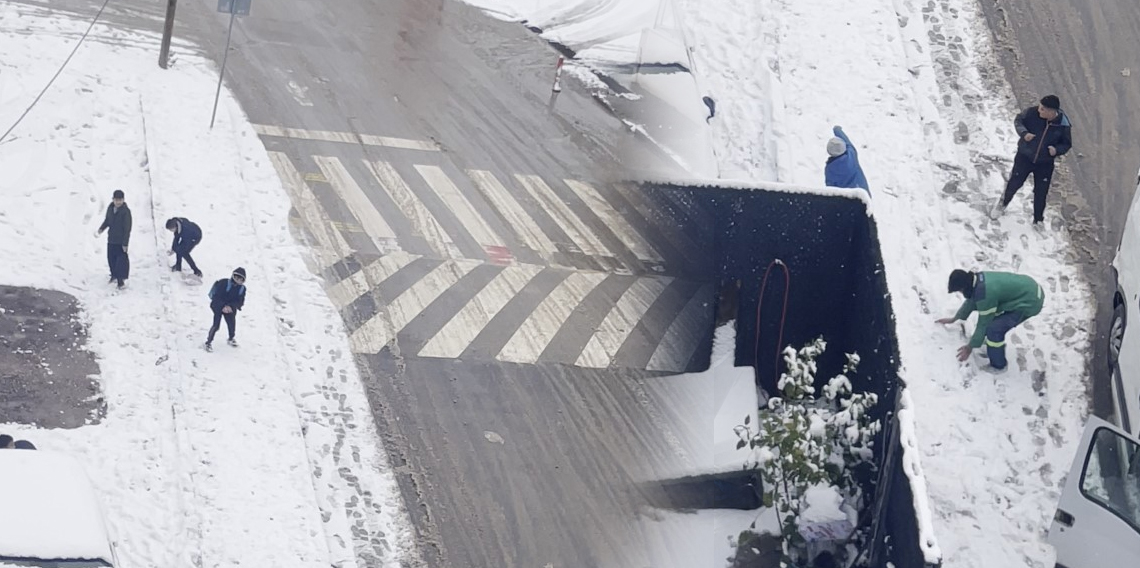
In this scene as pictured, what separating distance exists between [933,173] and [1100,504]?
7079 millimetres

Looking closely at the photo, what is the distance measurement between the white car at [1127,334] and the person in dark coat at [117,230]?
10.2m

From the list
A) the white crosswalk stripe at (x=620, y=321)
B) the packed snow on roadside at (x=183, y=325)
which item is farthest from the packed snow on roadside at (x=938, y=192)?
the packed snow on roadside at (x=183, y=325)

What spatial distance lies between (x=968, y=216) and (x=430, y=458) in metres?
7.40

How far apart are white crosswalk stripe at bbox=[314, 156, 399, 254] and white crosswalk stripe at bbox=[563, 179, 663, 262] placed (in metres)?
2.62

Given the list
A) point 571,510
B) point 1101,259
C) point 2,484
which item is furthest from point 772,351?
point 2,484

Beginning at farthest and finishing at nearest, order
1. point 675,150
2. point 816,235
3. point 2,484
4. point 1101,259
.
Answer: point 675,150 < point 1101,259 < point 816,235 < point 2,484

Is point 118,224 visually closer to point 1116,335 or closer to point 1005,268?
point 1005,268

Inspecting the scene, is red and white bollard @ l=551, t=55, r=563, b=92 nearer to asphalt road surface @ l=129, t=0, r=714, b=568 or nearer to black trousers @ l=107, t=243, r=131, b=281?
asphalt road surface @ l=129, t=0, r=714, b=568

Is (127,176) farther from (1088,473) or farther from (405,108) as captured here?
(1088,473)

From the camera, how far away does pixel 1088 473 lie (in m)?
12.2

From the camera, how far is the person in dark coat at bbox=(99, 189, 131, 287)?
15516 millimetres

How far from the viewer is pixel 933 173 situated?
60.1ft

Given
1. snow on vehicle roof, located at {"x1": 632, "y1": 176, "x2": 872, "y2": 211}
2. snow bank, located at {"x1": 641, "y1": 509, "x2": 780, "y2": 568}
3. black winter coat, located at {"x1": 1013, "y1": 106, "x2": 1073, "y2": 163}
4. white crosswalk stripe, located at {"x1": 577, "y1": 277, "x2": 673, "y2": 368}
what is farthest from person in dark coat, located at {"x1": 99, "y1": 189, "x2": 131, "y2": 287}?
black winter coat, located at {"x1": 1013, "y1": 106, "x2": 1073, "y2": 163}

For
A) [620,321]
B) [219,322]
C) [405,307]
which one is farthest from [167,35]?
[620,321]
